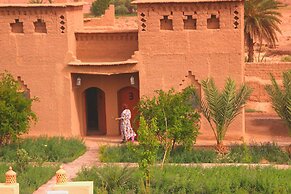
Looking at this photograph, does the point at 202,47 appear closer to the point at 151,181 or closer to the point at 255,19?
the point at 151,181

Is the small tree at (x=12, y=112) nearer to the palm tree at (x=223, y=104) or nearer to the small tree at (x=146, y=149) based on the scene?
the palm tree at (x=223, y=104)

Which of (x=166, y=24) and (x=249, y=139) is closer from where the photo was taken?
(x=166, y=24)

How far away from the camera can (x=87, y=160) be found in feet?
68.2

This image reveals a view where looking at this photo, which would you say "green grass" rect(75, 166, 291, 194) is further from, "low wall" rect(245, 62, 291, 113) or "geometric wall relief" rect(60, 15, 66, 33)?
"low wall" rect(245, 62, 291, 113)

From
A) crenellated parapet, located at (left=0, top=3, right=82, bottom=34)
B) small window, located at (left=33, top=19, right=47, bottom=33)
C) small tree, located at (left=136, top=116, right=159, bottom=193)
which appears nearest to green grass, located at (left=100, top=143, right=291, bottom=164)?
small tree, located at (left=136, top=116, right=159, bottom=193)

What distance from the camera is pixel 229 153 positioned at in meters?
20.7

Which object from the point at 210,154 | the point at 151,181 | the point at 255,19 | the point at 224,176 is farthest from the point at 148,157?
the point at 255,19

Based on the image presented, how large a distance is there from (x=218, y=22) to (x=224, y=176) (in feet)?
18.7

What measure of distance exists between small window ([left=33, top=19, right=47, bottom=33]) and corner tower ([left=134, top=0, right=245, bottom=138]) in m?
2.73

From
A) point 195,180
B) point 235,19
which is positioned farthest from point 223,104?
point 195,180

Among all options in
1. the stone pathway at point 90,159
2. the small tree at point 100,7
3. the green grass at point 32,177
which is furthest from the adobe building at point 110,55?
the small tree at point 100,7

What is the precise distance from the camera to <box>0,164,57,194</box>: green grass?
17.7 meters

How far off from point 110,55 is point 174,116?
3996 mm

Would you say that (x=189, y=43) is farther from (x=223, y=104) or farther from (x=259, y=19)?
(x=259, y=19)
